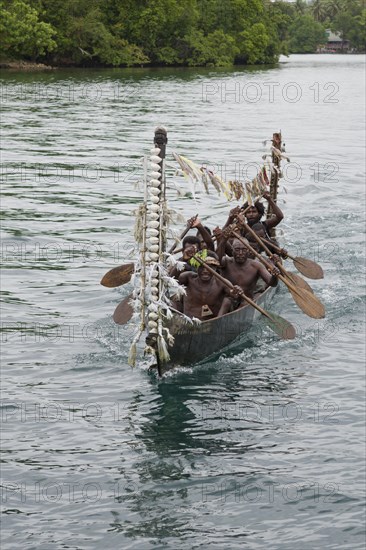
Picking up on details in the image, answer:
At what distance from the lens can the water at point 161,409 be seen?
11.3 metres

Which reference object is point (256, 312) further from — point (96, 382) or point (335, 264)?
point (335, 264)

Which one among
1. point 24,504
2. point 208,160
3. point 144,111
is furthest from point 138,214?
point 144,111

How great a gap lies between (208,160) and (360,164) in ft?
19.0

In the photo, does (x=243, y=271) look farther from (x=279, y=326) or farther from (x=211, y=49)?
(x=211, y=49)

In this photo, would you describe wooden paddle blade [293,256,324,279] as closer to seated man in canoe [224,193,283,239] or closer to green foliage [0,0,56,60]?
seated man in canoe [224,193,283,239]

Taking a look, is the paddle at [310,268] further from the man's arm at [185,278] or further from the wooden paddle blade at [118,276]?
the wooden paddle blade at [118,276]

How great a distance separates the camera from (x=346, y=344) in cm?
1683

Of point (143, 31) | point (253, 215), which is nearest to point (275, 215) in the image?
point (253, 215)

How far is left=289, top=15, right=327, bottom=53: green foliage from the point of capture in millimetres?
166012

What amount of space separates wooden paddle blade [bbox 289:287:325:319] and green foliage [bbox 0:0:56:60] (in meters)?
60.4

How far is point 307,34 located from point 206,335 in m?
159

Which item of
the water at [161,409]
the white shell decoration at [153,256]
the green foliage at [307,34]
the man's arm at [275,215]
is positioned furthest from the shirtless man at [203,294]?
the green foliage at [307,34]

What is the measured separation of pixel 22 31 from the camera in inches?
2867

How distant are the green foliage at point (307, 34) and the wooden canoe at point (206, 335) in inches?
6109
